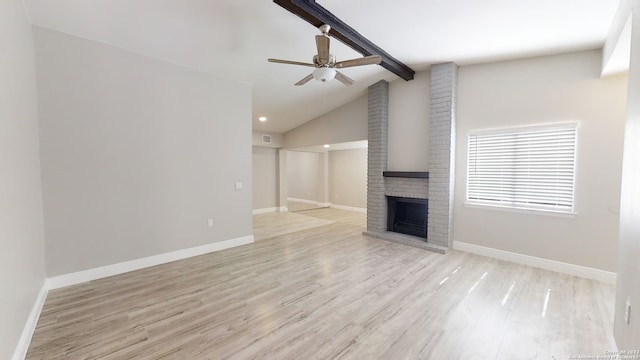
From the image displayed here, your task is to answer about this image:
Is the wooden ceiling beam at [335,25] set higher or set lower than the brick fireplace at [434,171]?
higher

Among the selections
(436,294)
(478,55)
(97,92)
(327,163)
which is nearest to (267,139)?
(327,163)

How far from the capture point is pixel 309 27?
318cm

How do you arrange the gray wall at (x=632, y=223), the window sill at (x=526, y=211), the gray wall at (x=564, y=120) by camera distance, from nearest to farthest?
the gray wall at (x=632, y=223), the gray wall at (x=564, y=120), the window sill at (x=526, y=211)

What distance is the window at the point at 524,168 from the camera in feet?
11.4

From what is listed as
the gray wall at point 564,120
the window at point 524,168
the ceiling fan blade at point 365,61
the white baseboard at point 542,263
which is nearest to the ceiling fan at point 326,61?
the ceiling fan blade at point 365,61

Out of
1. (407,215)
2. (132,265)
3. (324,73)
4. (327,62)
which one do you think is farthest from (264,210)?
(327,62)

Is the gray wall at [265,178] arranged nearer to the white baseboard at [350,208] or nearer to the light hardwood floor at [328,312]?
the white baseboard at [350,208]

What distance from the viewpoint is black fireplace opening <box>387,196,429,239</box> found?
197 inches

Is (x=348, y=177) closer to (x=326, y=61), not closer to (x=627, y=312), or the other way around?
(x=326, y=61)

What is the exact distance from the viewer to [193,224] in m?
4.01

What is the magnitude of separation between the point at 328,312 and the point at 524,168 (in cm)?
352

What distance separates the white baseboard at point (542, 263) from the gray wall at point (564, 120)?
0.06 metres

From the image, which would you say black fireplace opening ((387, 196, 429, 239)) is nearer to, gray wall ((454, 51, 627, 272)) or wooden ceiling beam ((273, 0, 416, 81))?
gray wall ((454, 51, 627, 272))

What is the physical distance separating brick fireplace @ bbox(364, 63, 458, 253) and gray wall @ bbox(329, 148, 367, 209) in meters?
2.79
